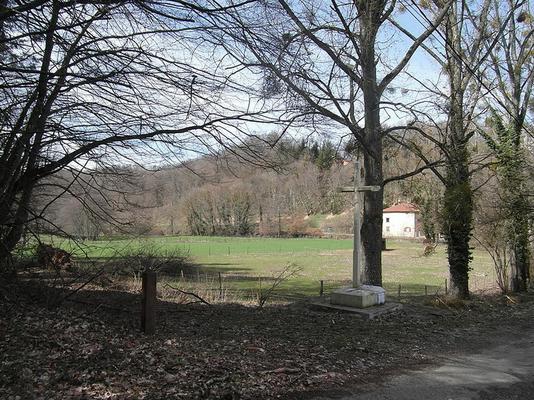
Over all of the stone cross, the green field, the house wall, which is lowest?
the green field

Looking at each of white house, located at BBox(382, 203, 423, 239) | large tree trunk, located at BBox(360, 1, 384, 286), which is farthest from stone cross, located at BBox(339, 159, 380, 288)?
white house, located at BBox(382, 203, 423, 239)

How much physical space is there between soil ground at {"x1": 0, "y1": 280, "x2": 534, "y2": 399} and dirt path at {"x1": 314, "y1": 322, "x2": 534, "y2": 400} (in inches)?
8.4

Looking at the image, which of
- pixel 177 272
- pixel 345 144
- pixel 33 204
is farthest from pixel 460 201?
pixel 177 272

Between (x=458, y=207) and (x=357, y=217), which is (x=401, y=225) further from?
(x=357, y=217)

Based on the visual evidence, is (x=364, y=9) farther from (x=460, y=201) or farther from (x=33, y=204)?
(x=33, y=204)

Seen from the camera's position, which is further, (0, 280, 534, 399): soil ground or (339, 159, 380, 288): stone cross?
(339, 159, 380, 288): stone cross

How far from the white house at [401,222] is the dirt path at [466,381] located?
305 ft

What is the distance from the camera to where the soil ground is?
4.64 metres

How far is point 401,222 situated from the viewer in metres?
103

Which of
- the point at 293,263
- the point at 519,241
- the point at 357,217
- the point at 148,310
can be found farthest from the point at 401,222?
the point at 148,310

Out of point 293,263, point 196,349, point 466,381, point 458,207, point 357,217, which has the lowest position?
point 466,381

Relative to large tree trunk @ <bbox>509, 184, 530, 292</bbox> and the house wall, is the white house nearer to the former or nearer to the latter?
the house wall

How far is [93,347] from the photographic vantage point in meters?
5.47

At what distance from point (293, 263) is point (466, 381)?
33.1ft
